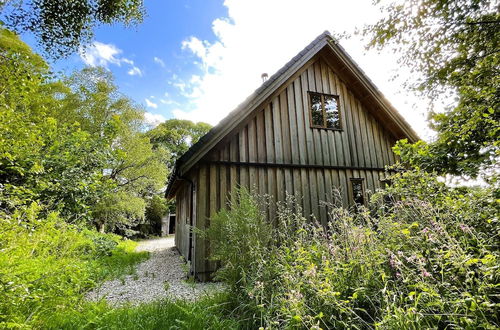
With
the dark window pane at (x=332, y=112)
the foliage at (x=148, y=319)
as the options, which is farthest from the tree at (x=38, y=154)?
the dark window pane at (x=332, y=112)

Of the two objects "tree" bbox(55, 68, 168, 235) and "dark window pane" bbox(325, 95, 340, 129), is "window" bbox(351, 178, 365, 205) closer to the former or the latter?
"dark window pane" bbox(325, 95, 340, 129)

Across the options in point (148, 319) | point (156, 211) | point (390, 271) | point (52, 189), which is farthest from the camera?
point (156, 211)

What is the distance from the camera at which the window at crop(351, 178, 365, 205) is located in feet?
25.3

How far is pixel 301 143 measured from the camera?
725 centimetres

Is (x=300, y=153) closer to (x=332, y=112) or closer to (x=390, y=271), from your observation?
(x=332, y=112)

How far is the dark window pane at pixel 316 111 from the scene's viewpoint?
7.77 metres

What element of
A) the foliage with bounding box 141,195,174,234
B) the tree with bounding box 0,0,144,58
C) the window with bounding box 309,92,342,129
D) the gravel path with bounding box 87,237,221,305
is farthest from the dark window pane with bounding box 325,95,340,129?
the foliage with bounding box 141,195,174,234

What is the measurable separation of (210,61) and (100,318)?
8054 millimetres

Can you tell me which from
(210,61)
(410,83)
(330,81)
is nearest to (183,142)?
(210,61)

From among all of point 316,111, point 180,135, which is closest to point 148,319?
point 316,111

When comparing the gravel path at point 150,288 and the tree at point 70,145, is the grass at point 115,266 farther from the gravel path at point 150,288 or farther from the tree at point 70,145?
the tree at point 70,145

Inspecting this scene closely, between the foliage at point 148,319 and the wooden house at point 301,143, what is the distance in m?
2.58

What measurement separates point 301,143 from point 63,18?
272 inches

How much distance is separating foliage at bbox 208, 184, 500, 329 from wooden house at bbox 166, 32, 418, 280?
242 cm
